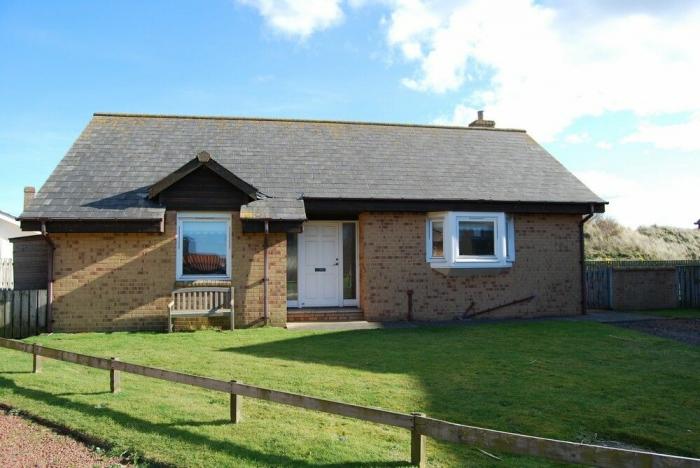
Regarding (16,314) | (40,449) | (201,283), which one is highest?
(201,283)

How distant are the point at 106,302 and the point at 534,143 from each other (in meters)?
13.6

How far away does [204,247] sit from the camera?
41.3ft

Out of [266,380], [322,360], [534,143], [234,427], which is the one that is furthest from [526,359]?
[534,143]

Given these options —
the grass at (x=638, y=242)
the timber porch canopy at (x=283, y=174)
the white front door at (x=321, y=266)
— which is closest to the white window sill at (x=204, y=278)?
the timber porch canopy at (x=283, y=174)

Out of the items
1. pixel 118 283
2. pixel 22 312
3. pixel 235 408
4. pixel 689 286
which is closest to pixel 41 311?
pixel 22 312

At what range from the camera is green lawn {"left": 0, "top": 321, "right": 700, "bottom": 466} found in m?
4.87

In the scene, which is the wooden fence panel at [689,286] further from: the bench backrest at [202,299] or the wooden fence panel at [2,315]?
the wooden fence panel at [2,315]

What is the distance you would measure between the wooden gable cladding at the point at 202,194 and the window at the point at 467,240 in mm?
4837

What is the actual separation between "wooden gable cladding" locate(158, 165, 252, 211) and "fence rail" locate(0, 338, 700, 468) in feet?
21.0

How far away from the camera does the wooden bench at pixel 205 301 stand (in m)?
11.9

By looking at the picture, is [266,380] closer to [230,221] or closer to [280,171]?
[230,221]

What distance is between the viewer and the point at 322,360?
28.1 feet

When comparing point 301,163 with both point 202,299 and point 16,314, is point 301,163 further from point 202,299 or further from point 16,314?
point 16,314

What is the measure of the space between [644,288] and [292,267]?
1089 cm
